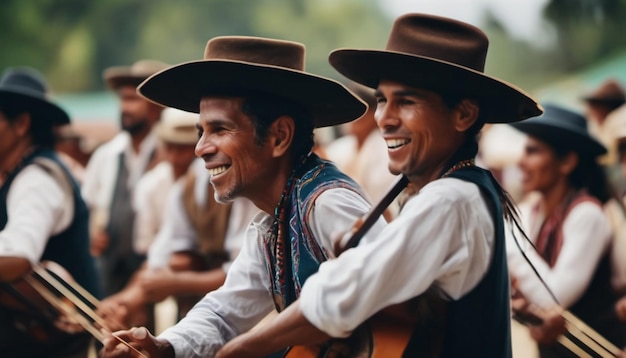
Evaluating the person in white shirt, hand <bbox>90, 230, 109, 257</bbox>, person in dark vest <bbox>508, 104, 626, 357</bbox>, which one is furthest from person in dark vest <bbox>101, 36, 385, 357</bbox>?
hand <bbox>90, 230, 109, 257</bbox>

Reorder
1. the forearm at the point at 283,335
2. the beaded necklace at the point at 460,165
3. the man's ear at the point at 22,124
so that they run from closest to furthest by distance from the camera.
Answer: the forearm at the point at 283,335
the beaded necklace at the point at 460,165
the man's ear at the point at 22,124

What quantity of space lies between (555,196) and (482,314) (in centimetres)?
289

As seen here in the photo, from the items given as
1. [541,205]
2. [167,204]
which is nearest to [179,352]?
[541,205]

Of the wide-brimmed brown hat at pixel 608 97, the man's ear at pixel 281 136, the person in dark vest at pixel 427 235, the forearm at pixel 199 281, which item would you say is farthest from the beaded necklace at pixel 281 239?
the wide-brimmed brown hat at pixel 608 97

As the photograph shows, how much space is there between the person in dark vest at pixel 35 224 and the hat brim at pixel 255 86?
1.38m

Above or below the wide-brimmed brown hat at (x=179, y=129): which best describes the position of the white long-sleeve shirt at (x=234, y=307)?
above

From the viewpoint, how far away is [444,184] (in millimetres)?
3127

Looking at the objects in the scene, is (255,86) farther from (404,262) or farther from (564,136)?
(564,136)

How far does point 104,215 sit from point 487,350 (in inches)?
200

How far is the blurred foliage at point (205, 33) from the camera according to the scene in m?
17.5

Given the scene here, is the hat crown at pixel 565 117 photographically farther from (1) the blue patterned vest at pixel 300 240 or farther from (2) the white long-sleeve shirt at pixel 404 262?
(2) the white long-sleeve shirt at pixel 404 262

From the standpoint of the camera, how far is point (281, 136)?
3.79m

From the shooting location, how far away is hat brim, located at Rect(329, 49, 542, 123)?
332 centimetres

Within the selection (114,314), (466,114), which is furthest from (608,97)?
(466,114)
